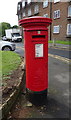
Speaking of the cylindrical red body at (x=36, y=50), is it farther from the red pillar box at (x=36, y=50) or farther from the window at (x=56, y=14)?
the window at (x=56, y=14)

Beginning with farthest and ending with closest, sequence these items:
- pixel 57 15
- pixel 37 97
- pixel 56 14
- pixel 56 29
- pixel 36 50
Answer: pixel 56 29
pixel 56 14
pixel 57 15
pixel 37 97
pixel 36 50

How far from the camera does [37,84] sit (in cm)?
310

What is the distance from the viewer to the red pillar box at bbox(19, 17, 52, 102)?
9.27 feet

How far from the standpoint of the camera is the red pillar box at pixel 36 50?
9.27 ft

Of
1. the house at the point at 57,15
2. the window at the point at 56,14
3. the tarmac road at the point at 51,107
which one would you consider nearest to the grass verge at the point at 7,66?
the tarmac road at the point at 51,107

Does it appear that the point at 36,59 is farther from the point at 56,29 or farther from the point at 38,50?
the point at 56,29

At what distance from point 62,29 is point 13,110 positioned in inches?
863

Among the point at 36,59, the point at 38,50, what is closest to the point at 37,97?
the point at 36,59

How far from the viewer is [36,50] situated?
9.64 feet

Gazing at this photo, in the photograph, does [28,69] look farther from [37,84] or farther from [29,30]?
[29,30]

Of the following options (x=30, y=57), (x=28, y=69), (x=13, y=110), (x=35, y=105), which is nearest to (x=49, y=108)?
(x=35, y=105)

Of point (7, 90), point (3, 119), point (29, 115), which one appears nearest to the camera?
point (3, 119)

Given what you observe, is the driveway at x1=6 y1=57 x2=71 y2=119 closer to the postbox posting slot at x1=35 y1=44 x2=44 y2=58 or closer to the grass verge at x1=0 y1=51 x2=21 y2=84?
the postbox posting slot at x1=35 y1=44 x2=44 y2=58

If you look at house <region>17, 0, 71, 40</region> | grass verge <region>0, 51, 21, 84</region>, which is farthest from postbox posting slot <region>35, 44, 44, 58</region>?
house <region>17, 0, 71, 40</region>
